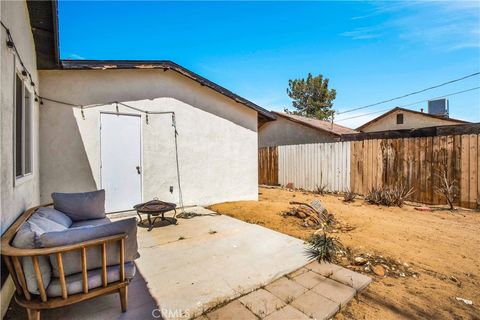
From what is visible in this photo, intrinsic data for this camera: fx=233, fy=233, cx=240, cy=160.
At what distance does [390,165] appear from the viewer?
8.41 meters

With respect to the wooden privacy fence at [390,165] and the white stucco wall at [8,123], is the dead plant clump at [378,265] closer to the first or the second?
the white stucco wall at [8,123]

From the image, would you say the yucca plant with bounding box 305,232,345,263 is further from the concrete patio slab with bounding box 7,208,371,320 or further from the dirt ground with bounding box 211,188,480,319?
the dirt ground with bounding box 211,188,480,319

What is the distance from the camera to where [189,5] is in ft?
23.7

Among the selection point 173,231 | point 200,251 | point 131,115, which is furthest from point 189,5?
point 200,251

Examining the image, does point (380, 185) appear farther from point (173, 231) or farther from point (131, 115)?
point (131, 115)

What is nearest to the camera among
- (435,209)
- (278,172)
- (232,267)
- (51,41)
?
(232,267)

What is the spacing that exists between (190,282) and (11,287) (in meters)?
1.91

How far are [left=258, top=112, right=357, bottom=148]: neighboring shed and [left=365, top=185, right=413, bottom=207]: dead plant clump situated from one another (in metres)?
6.03

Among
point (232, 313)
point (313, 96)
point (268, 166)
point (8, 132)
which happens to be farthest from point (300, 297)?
point (313, 96)

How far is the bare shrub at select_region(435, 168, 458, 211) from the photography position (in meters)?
6.81

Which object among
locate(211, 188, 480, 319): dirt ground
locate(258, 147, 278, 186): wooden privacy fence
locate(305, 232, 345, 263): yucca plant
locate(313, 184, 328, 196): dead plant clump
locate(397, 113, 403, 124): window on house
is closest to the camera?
locate(211, 188, 480, 319): dirt ground

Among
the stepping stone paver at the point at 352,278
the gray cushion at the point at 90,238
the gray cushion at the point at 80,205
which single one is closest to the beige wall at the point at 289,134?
the gray cushion at the point at 80,205

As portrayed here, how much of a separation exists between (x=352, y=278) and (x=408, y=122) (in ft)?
68.2

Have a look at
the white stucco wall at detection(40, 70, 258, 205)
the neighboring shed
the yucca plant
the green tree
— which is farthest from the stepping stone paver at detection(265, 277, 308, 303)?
the green tree
